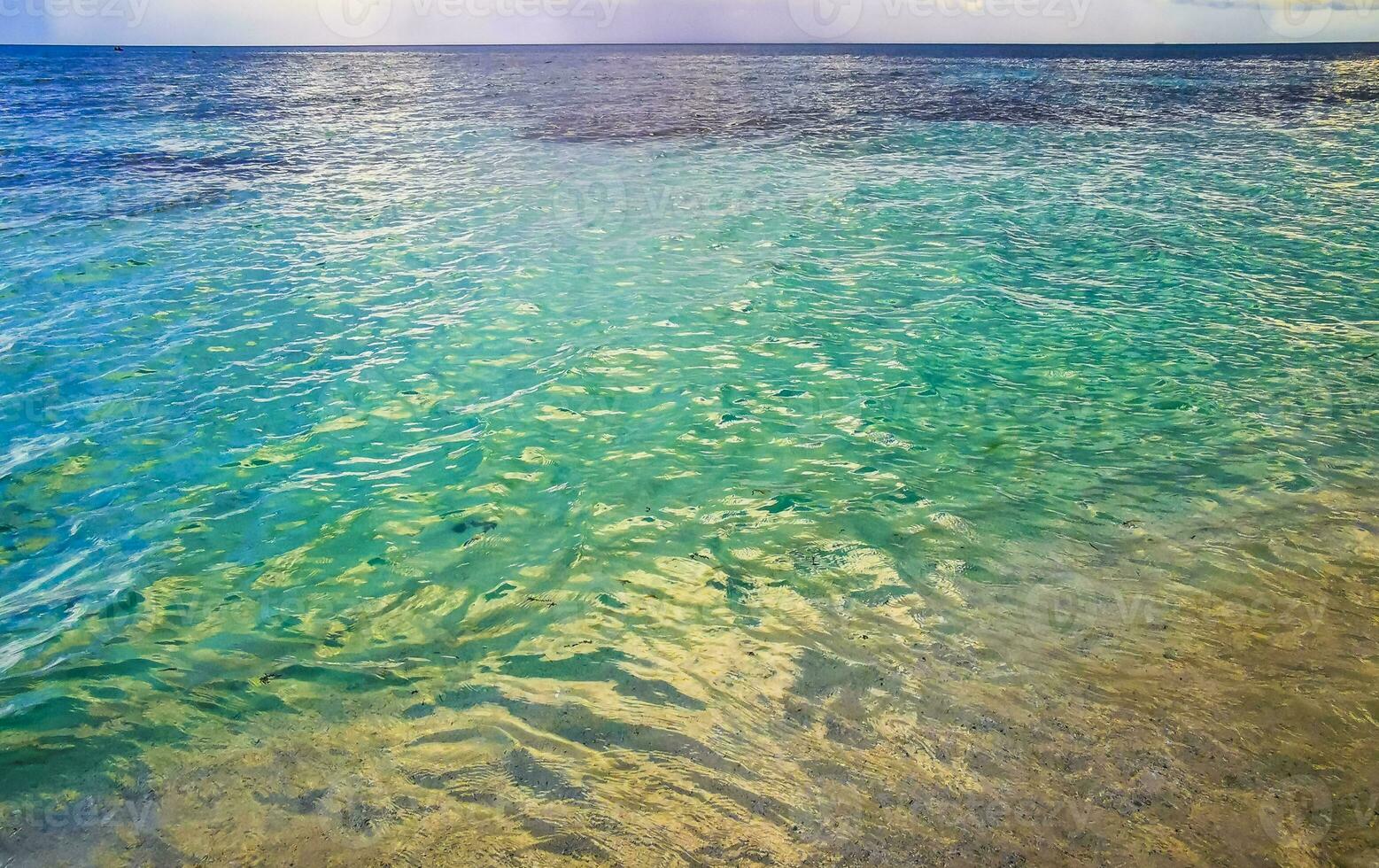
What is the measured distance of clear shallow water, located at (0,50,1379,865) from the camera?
4121 millimetres

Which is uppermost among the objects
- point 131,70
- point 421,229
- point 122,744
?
point 131,70

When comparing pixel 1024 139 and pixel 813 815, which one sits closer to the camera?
pixel 813 815

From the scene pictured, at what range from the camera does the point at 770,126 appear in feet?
106

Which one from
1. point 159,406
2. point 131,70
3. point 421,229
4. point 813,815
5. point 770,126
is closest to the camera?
point 813,815

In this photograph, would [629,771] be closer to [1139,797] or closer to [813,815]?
[813,815]

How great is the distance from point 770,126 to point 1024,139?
31.0 ft

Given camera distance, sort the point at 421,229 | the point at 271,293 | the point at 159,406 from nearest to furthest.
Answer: the point at 159,406, the point at 271,293, the point at 421,229

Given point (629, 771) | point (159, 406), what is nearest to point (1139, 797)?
point (629, 771)

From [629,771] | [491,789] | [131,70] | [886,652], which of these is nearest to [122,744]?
[491,789]

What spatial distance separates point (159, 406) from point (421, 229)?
8698 mm

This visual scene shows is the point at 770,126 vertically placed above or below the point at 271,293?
above

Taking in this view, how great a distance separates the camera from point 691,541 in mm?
6555

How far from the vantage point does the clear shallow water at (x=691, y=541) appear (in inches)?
162

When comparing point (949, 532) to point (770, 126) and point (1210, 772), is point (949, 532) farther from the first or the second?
point (770, 126)
